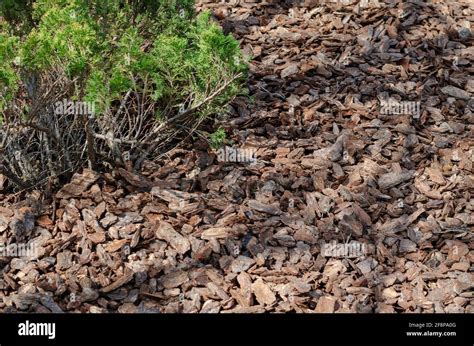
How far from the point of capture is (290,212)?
5.88 metres

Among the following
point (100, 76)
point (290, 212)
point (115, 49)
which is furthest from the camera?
point (290, 212)

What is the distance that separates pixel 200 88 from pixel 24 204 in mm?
1774

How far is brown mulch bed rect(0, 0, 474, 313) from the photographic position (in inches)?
206

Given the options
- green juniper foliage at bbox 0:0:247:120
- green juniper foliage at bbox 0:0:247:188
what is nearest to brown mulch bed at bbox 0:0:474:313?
green juniper foliage at bbox 0:0:247:188

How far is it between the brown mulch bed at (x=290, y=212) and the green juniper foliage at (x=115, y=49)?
31.5 inches

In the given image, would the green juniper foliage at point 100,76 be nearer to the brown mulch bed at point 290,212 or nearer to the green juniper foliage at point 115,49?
the green juniper foliage at point 115,49

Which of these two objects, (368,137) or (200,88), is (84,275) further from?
(368,137)

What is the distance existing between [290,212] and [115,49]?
2024 millimetres

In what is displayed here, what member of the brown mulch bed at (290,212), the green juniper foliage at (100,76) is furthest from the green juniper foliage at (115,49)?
the brown mulch bed at (290,212)

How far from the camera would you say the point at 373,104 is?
7059 mm

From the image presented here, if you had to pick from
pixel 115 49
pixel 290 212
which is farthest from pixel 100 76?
pixel 290 212

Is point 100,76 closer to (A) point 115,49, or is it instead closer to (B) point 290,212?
(A) point 115,49

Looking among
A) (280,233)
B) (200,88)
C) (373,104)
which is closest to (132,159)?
(200,88)

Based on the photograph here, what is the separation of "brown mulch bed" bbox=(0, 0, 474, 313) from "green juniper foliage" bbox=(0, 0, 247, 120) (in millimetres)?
800
